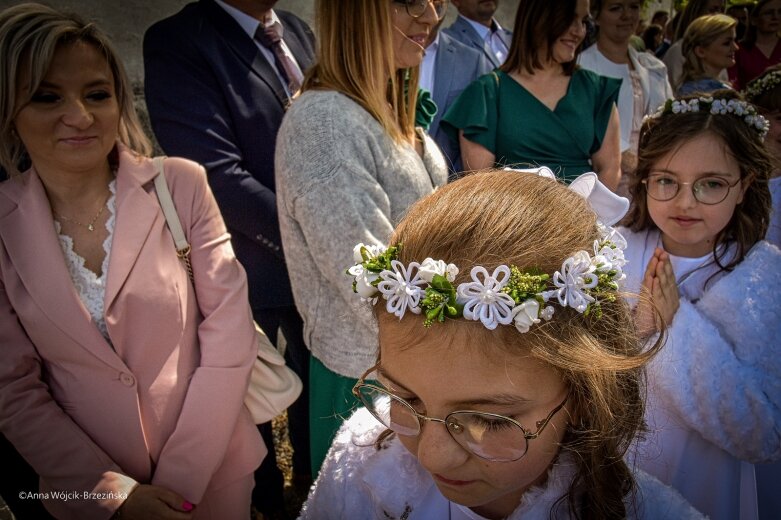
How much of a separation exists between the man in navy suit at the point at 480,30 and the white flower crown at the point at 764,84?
160cm

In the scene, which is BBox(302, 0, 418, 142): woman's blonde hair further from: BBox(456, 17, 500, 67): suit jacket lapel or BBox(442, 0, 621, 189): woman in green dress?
BBox(456, 17, 500, 67): suit jacket lapel

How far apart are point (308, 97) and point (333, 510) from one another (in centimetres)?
129

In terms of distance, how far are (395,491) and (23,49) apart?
1.65 metres

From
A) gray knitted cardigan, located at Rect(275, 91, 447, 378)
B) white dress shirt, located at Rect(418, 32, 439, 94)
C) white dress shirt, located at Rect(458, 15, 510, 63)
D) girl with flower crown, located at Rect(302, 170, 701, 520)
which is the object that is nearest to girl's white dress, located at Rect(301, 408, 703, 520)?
girl with flower crown, located at Rect(302, 170, 701, 520)

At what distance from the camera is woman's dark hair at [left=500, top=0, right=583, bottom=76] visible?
110 inches

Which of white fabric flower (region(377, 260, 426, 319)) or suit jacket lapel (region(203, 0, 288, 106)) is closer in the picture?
white fabric flower (region(377, 260, 426, 319))

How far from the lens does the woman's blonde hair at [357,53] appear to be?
6.73ft

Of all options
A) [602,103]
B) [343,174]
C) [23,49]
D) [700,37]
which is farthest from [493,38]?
[23,49]

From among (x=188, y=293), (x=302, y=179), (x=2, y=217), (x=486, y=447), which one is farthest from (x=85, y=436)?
(x=486, y=447)

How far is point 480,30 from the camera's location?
441 cm

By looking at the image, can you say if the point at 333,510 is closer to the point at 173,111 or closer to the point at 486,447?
the point at 486,447

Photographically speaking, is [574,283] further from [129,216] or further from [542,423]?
[129,216]

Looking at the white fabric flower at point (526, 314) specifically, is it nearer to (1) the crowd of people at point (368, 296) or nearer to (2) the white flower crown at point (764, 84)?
(1) the crowd of people at point (368, 296)

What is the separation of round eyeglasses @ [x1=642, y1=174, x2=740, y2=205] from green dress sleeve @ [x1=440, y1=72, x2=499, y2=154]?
36.3 inches
